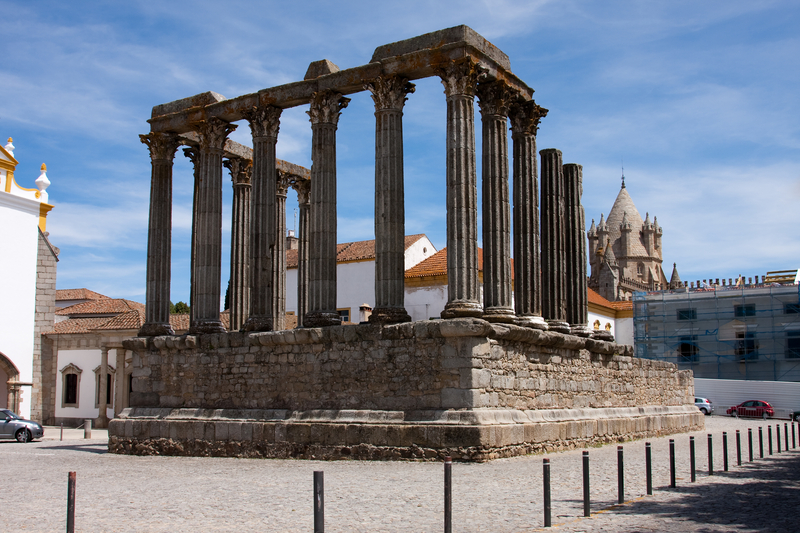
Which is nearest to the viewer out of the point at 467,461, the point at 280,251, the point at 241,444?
the point at 467,461

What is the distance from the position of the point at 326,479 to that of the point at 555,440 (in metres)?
6.16

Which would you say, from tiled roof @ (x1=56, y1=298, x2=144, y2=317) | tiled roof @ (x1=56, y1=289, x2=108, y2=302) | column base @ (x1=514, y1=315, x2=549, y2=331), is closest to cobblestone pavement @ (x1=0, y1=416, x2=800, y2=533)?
column base @ (x1=514, y1=315, x2=549, y2=331)

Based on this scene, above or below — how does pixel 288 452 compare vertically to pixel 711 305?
below

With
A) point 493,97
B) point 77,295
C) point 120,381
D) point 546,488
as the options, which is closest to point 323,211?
point 493,97

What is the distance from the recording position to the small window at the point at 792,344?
41.7 meters

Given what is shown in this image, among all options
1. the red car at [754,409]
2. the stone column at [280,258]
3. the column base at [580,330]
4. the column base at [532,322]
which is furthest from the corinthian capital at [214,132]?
the red car at [754,409]

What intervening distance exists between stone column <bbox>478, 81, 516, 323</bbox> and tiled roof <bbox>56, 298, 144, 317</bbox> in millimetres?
28413

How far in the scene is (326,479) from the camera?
12516mm

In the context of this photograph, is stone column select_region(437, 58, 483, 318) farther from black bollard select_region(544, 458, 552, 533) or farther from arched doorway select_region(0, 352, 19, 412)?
arched doorway select_region(0, 352, 19, 412)

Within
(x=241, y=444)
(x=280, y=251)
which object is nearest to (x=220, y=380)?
(x=241, y=444)

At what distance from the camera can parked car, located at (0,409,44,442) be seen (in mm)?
26406

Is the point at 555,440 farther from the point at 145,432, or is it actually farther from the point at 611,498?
the point at 145,432

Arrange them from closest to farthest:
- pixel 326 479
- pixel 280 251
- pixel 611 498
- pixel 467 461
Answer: pixel 611 498 < pixel 326 479 < pixel 467 461 < pixel 280 251

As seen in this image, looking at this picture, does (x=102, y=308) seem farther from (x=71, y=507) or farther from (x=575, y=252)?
(x=71, y=507)
